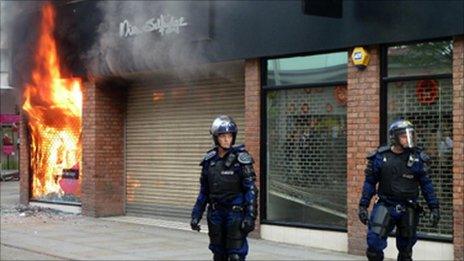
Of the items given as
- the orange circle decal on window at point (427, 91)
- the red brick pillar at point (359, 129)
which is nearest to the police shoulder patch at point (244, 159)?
the red brick pillar at point (359, 129)

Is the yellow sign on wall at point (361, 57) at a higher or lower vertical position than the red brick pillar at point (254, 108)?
higher

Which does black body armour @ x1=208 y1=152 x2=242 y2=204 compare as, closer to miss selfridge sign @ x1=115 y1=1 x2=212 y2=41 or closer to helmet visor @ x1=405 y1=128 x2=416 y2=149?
helmet visor @ x1=405 y1=128 x2=416 y2=149

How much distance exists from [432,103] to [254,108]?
281 centimetres

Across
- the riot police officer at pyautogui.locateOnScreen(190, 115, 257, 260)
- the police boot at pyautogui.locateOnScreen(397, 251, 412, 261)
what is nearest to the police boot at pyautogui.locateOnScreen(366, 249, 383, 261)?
the police boot at pyautogui.locateOnScreen(397, 251, 412, 261)

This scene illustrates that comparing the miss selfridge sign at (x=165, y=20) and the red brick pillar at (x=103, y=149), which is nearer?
the miss selfridge sign at (x=165, y=20)

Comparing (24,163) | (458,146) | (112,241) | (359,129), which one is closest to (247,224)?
(458,146)

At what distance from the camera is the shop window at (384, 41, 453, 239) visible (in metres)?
8.70

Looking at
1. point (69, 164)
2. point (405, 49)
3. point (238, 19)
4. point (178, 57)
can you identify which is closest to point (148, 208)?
point (69, 164)

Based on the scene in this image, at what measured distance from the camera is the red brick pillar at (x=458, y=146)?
8.37 m

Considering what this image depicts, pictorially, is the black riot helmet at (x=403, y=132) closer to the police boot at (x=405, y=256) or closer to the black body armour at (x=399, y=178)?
the black body armour at (x=399, y=178)

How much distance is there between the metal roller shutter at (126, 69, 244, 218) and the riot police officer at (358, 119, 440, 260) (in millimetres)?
5266

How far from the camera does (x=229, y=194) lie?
21.0ft

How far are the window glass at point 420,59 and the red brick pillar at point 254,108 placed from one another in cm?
219

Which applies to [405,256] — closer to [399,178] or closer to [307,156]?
[399,178]
